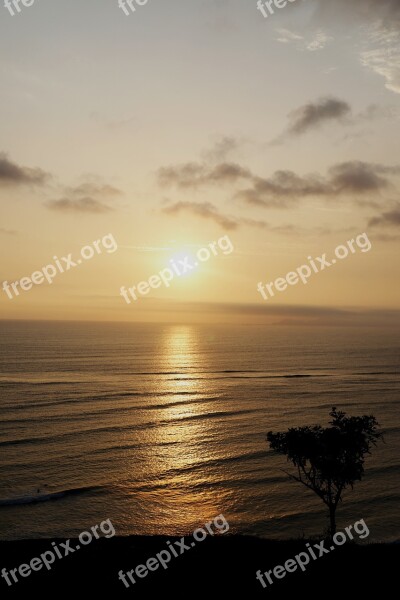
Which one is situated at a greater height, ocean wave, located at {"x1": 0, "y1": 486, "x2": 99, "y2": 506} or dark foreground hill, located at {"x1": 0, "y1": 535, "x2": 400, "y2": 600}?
ocean wave, located at {"x1": 0, "y1": 486, "x2": 99, "y2": 506}

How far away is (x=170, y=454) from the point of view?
60.7 meters

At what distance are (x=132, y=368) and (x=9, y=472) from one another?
96164 mm

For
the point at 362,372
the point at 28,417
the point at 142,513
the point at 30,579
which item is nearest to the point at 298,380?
the point at 362,372

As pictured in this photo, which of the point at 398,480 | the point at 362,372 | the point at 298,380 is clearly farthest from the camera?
the point at 362,372

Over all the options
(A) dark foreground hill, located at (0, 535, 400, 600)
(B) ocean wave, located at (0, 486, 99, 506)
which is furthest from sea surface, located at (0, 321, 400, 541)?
(A) dark foreground hill, located at (0, 535, 400, 600)

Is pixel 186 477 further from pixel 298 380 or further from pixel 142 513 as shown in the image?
pixel 298 380

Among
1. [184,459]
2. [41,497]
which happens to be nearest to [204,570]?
[41,497]

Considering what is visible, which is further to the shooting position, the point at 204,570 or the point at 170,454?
the point at 170,454

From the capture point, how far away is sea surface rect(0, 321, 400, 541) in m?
42.1

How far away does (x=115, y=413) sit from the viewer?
82312mm

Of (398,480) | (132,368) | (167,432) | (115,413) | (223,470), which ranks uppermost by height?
(132,368)

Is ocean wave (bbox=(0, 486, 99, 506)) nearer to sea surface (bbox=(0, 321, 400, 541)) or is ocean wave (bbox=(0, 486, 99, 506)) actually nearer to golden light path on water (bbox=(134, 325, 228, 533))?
sea surface (bbox=(0, 321, 400, 541))

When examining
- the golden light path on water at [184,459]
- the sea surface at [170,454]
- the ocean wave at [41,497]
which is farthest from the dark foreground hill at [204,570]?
the ocean wave at [41,497]

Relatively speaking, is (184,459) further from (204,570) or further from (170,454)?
(204,570)
